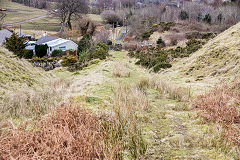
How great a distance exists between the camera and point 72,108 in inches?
117

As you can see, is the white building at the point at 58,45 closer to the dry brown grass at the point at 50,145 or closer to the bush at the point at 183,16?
the bush at the point at 183,16

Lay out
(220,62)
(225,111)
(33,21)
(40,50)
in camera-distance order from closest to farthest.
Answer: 1. (225,111)
2. (220,62)
3. (40,50)
4. (33,21)

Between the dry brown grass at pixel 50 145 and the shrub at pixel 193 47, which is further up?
the shrub at pixel 193 47

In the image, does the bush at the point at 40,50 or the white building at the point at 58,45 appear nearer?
the bush at the point at 40,50

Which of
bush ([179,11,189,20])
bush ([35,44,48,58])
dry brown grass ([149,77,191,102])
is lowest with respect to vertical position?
bush ([35,44,48,58])

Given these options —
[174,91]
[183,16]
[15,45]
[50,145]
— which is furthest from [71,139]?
[183,16]

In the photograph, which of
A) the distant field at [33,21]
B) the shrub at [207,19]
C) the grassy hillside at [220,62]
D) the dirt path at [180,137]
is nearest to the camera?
the dirt path at [180,137]

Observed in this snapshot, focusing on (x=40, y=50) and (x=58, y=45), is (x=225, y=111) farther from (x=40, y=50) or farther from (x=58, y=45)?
(x=58, y=45)

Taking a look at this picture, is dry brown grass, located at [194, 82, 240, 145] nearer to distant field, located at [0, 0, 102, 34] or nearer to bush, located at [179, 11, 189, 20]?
bush, located at [179, 11, 189, 20]

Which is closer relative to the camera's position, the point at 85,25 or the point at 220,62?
the point at 220,62

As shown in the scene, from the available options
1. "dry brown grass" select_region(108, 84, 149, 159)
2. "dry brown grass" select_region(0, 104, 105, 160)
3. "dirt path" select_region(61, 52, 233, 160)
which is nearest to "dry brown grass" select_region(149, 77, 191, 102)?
"dirt path" select_region(61, 52, 233, 160)

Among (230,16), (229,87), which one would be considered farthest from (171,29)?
(229,87)

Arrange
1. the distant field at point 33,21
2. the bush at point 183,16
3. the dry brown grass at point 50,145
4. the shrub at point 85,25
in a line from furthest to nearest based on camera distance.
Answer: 1. the distant field at point 33,21
2. the shrub at point 85,25
3. the bush at point 183,16
4. the dry brown grass at point 50,145

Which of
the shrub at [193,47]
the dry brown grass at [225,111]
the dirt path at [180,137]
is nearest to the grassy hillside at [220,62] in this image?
the dry brown grass at [225,111]
